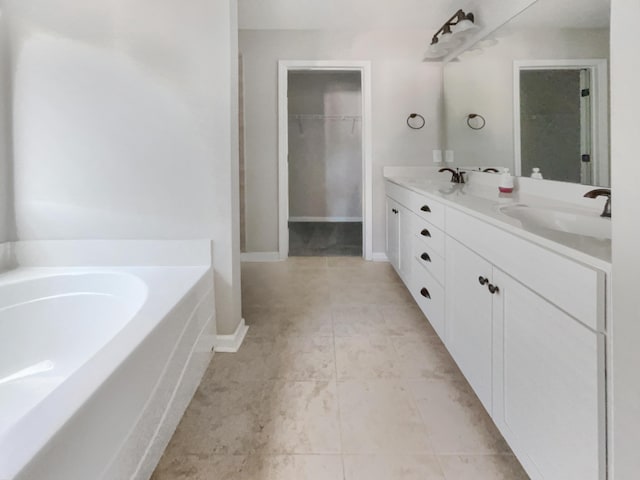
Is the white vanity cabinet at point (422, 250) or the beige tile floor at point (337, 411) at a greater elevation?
the white vanity cabinet at point (422, 250)

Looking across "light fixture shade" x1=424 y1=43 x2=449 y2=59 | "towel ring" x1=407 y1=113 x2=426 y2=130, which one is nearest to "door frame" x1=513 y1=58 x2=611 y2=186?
"light fixture shade" x1=424 y1=43 x2=449 y2=59

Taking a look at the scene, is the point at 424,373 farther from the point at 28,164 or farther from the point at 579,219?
the point at 28,164

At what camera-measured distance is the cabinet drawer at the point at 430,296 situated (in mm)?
1968

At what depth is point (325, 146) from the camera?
6.46 m

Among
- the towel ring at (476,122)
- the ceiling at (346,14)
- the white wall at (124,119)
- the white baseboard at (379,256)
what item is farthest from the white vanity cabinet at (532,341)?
the white baseboard at (379,256)

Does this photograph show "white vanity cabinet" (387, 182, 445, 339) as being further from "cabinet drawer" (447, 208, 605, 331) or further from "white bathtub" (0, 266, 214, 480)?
"white bathtub" (0, 266, 214, 480)

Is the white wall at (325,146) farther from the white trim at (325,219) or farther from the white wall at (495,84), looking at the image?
the white wall at (495,84)

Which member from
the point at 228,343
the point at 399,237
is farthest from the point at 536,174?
the point at 228,343

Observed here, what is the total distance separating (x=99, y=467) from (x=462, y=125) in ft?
11.0

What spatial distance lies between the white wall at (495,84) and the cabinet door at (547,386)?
3.74 feet

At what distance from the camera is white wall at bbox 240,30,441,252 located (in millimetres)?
3838

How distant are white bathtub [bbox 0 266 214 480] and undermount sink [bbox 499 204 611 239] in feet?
4.20

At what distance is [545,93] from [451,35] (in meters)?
1.47

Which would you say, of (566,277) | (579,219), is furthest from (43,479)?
(579,219)
